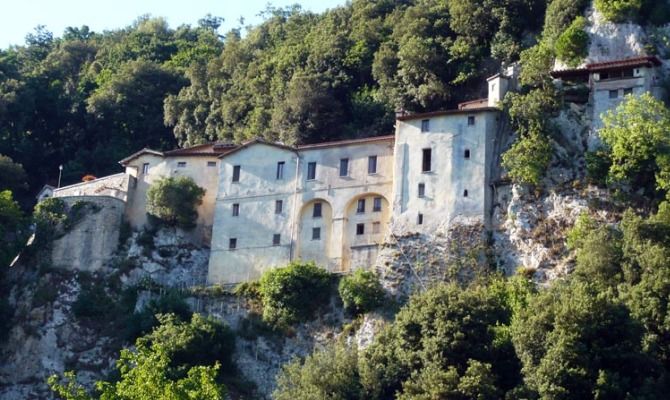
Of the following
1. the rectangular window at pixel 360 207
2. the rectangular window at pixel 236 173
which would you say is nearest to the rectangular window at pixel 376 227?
the rectangular window at pixel 360 207

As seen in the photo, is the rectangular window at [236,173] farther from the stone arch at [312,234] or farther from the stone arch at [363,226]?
the stone arch at [363,226]

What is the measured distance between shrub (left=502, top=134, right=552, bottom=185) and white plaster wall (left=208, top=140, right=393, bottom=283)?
664 cm

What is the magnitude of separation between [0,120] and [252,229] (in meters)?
26.9

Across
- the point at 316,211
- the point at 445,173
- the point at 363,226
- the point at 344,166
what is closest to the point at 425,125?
the point at 445,173

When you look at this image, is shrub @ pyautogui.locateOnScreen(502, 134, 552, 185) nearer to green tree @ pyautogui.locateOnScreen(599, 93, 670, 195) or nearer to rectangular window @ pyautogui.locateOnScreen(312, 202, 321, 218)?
green tree @ pyautogui.locateOnScreen(599, 93, 670, 195)

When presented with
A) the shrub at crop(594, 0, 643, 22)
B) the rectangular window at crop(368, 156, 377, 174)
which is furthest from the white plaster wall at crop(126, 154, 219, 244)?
the shrub at crop(594, 0, 643, 22)

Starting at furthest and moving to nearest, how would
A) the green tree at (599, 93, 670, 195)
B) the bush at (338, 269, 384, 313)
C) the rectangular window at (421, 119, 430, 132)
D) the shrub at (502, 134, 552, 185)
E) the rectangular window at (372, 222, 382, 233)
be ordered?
the rectangular window at (372, 222, 382, 233)
the rectangular window at (421, 119, 430, 132)
the shrub at (502, 134, 552, 185)
the bush at (338, 269, 384, 313)
the green tree at (599, 93, 670, 195)

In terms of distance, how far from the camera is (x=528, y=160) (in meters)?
61.8

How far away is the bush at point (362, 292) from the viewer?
61.4m

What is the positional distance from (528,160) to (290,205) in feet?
41.1

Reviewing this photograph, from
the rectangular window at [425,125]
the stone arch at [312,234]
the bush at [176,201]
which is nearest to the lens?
the rectangular window at [425,125]

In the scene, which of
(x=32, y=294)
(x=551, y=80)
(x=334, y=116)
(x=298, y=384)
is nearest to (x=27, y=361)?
(x=32, y=294)

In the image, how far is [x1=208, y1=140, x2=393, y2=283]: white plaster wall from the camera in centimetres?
6631

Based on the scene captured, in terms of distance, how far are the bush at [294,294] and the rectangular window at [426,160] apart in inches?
270
